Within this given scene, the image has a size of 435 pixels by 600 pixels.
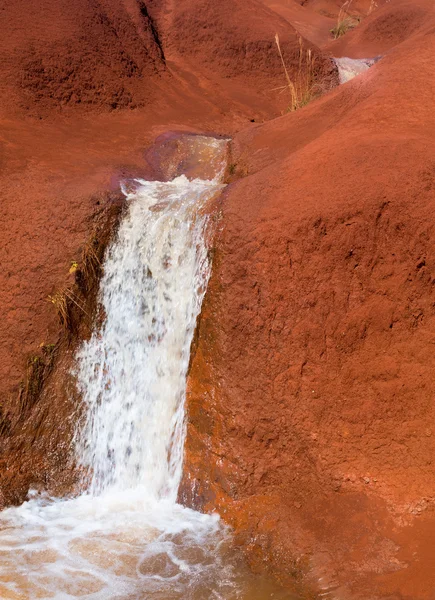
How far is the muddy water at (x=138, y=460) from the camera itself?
12.5ft

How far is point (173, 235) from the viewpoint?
17.1 ft

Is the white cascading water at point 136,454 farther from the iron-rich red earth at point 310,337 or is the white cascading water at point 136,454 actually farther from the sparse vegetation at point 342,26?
the sparse vegetation at point 342,26

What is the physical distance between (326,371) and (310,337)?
261 millimetres

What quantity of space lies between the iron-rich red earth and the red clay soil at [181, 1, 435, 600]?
0.01 metres

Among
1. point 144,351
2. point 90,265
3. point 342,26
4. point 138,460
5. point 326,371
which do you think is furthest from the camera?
point 342,26

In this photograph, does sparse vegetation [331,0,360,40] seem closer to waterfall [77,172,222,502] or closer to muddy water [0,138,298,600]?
muddy water [0,138,298,600]

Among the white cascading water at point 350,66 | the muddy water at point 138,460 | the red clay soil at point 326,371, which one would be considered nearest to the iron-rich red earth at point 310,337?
the red clay soil at point 326,371

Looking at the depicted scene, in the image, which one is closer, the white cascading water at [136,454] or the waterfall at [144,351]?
the white cascading water at [136,454]

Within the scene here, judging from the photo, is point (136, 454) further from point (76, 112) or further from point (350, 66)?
point (350, 66)

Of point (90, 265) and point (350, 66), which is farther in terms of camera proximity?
point (350, 66)

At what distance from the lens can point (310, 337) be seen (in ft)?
14.2

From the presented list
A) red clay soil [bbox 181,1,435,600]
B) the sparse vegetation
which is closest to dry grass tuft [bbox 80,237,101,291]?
red clay soil [bbox 181,1,435,600]

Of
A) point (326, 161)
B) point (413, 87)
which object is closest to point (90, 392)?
point (326, 161)

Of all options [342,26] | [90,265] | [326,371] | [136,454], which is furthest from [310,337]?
[342,26]
